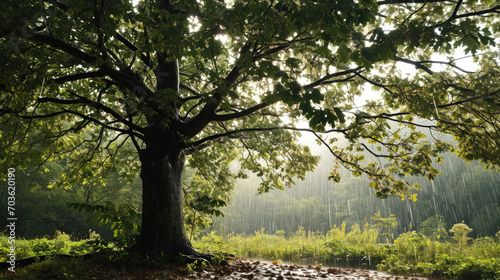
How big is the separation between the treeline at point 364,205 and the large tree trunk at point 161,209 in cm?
1638

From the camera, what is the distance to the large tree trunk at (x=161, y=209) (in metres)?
5.20

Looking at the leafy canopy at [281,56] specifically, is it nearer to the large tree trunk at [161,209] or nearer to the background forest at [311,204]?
the large tree trunk at [161,209]

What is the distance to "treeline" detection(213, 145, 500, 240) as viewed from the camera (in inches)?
1211

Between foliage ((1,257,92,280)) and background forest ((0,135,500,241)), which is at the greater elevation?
background forest ((0,135,500,241))

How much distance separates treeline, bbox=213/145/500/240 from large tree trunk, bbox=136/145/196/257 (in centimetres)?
1638

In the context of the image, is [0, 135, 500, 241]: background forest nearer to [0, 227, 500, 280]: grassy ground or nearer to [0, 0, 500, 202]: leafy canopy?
[0, 227, 500, 280]: grassy ground

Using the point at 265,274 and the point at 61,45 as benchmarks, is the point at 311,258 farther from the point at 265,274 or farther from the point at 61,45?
the point at 61,45

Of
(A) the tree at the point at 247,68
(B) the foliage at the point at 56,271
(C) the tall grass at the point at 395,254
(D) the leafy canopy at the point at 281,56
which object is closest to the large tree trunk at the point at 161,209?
(A) the tree at the point at 247,68

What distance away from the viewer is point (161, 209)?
212 inches

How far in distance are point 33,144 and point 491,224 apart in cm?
3652

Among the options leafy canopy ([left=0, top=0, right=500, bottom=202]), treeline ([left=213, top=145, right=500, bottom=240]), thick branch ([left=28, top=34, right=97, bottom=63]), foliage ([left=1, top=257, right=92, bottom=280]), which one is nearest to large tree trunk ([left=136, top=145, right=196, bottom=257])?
leafy canopy ([left=0, top=0, right=500, bottom=202])

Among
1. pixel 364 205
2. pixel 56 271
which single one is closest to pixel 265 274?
pixel 56 271

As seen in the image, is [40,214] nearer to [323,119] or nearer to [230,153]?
[230,153]

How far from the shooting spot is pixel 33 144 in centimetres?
649
